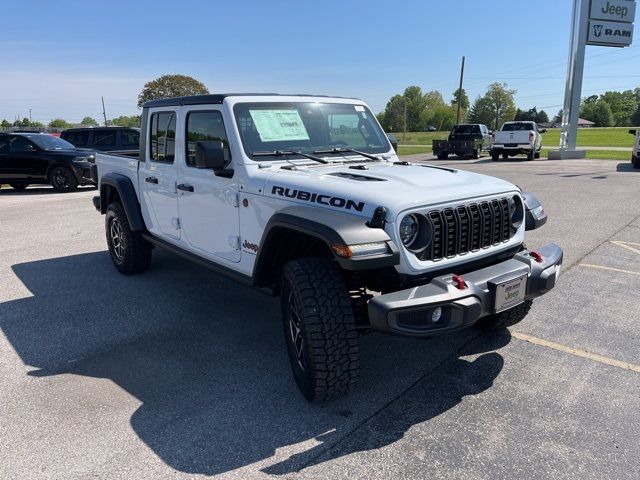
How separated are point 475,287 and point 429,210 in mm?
525

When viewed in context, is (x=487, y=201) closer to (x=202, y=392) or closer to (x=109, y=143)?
(x=202, y=392)

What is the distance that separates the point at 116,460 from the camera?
267cm

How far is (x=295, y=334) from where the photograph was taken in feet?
10.9

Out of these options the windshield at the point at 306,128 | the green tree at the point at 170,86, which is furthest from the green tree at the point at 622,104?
the windshield at the point at 306,128

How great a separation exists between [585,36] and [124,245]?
87.8ft

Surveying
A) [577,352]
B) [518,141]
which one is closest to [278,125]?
[577,352]

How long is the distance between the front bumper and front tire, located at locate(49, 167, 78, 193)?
43.7ft

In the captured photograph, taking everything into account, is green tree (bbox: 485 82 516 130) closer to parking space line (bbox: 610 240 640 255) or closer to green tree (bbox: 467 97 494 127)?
green tree (bbox: 467 97 494 127)

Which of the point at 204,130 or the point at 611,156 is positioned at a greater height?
the point at 204,130

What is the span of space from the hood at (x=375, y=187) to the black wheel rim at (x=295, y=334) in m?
0.68

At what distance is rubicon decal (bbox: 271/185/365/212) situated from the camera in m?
3.04

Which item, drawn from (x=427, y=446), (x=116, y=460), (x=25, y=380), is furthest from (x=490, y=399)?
(x=25, y=380)

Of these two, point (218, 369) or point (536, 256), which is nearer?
point (536, 256)

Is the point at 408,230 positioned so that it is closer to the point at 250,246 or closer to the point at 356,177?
the point at 356,177
